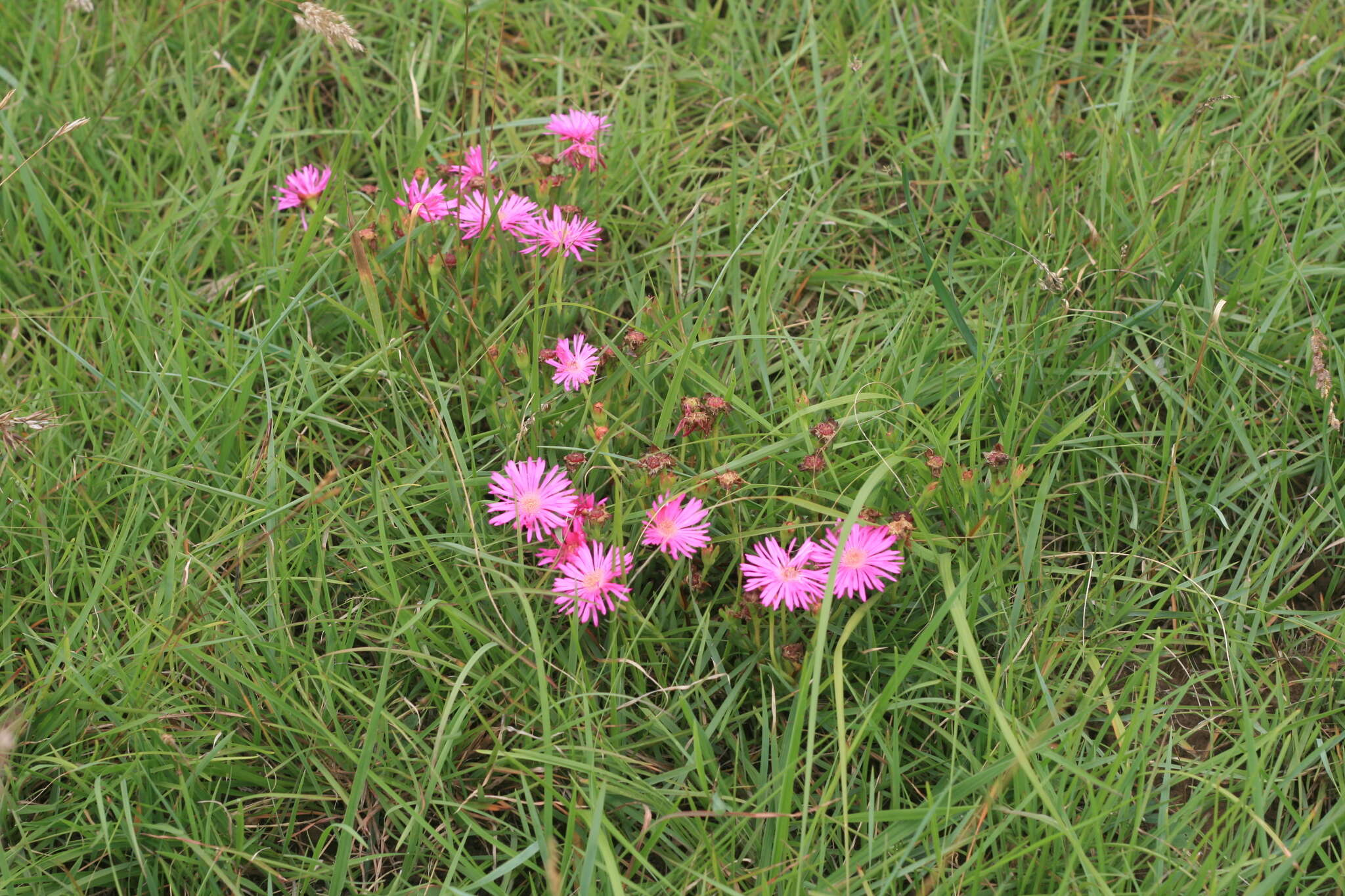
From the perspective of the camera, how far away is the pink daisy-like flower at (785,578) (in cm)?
Result: 170

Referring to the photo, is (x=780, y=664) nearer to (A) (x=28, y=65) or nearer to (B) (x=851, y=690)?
(B) (x=851, y=690)

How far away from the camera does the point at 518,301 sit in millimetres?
2164

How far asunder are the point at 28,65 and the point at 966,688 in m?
2.51

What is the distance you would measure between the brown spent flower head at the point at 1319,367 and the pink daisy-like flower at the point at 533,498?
1.25 m

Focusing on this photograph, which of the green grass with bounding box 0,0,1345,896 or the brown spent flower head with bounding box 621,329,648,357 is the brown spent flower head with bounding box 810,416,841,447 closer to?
the green grass with bounding box 0,0,1345,896

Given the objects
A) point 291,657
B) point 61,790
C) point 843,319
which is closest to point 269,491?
point 291,657

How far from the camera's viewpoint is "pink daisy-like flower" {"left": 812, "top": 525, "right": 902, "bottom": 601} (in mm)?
1695

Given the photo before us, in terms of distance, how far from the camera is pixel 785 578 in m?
1.72

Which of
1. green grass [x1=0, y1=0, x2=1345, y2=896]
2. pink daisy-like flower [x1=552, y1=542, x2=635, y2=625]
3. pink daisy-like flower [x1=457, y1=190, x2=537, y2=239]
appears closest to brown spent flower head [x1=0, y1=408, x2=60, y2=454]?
green grass [x1=0, y1=0, x2=1345, y2=896]

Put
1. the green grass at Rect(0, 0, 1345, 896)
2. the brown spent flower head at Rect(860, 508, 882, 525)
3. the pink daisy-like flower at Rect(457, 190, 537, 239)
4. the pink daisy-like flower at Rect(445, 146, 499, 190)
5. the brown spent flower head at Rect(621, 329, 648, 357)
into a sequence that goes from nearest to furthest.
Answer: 1. the green grass at Rect(0, 0, 1345, 896)
2. the brown spent flower head at Rect(860, 508, 882, 525)
3. the brown spent flower head at Rect(621, 329, 648, 357)
4. the pink daisy-like flower at Rect(457, 190, 537, 239)
5. the pink daisy-like flower at Rect(445, 146, 499, 190)

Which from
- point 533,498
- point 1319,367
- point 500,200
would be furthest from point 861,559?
point 500,200

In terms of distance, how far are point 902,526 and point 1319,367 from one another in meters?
0.79

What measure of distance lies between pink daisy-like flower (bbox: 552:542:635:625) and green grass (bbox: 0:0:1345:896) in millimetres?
67

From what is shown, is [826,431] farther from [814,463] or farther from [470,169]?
[470,169]
